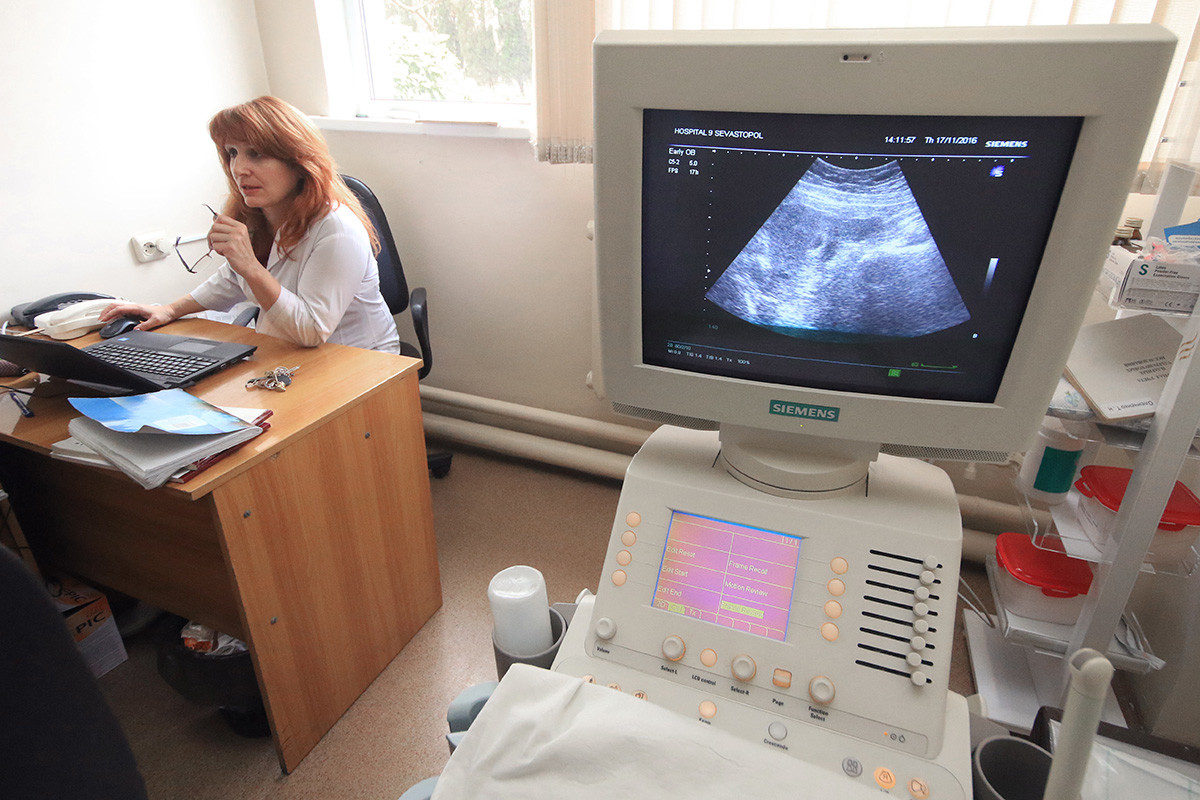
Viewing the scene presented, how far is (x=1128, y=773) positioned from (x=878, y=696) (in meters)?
0.26

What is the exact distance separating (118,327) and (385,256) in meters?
0.78

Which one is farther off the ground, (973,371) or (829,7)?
(829,7)

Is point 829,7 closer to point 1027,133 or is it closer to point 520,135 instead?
point 520,135

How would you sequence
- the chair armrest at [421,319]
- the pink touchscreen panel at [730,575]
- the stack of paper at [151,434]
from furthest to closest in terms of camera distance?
the chair armrest at [421,319] < the stack of paper at [151,434] < the pink touchscreen panel at [730,575]

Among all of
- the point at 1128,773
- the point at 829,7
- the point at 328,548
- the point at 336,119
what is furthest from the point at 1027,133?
the point at 336,119

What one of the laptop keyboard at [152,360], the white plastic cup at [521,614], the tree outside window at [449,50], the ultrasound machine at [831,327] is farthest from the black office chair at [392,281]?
the ultrasound machine at [831,327]

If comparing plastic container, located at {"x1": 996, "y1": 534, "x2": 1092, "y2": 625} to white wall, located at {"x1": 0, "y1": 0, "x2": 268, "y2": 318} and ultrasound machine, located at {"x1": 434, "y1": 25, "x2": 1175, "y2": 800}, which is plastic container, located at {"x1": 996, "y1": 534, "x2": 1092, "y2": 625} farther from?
white wall, located at {"x1": 0, "y1": 0, "x2": 268, "y2": 318}

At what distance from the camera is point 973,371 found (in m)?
0.71

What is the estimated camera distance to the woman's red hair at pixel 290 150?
161 cm

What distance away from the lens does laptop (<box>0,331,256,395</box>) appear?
125 centimetres

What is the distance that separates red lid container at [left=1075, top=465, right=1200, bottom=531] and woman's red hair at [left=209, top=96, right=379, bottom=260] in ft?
6.00

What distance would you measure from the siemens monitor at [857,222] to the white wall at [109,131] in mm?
1976

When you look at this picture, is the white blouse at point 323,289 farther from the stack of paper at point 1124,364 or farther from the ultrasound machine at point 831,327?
the stack of paper at point 1124,364

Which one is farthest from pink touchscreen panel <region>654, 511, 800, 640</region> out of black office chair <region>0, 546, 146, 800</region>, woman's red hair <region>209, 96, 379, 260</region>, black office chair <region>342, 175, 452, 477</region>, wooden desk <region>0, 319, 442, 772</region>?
black office chair <region>342, 175, 452, 477</region>
